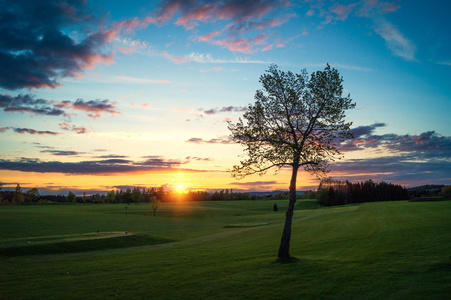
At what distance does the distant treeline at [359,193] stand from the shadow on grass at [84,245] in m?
118

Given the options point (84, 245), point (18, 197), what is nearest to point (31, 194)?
point (18, 197)

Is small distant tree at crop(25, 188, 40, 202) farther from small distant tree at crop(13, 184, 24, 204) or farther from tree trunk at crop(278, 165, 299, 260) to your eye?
tree trunk at crop(278, 165, 299, 260)

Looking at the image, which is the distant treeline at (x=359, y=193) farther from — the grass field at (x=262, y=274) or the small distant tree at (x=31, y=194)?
the small distant tree at (x=31, y=194)

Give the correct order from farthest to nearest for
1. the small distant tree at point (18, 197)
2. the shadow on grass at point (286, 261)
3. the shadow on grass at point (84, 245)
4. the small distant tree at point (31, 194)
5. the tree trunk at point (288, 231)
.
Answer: the small distant tree at point (31, 194)
the small distant tree at point (18, 197)
the shadow on grass at point (84, 245)
the tree trunk at point (288, 231)
the shadow on grass at point (286, 261)

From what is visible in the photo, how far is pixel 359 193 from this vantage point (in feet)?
497

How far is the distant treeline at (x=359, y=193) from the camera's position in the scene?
14450 cm

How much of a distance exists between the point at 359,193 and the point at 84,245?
148 metres

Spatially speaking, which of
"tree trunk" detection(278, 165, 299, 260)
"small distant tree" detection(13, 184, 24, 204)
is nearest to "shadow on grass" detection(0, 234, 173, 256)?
"tree trunk" detection(278, 165, 299, 260)

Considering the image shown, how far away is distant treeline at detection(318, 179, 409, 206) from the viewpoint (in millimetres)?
144500

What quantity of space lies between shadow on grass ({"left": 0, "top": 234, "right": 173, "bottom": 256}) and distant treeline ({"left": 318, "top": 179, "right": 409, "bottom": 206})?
11783 cm

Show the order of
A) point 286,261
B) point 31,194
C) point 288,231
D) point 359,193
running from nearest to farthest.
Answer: point 286,261, point 288,231, point 359,193, point 31,194

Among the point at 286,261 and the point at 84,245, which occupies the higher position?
the point at 286,261

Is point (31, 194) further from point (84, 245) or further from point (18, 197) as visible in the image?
point (84, 245)

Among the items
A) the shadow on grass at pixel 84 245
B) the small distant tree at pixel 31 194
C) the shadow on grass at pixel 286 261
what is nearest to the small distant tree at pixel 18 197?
the small distant tree at pixel 31 194
